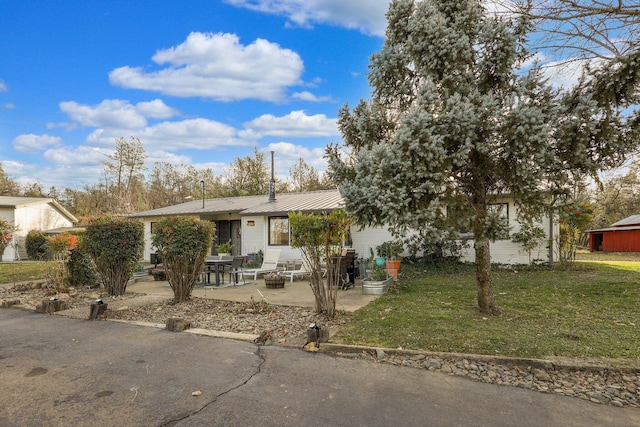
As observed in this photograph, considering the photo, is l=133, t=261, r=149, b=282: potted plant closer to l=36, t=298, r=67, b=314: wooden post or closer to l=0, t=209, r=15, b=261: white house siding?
l=36, t=298, r=67, b=314: wooden post

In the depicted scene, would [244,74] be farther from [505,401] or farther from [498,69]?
[505,401]

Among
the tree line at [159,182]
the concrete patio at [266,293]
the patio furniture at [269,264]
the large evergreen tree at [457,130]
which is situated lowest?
the concrete patio at [266,293]

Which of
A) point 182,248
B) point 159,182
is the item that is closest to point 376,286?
point 182,248

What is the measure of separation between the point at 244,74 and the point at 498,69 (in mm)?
8402

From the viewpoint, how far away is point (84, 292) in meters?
9.12

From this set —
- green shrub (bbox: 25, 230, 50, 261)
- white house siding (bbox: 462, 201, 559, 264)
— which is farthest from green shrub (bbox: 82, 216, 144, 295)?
green shrub (bbox: 25, 230, 50, 261)

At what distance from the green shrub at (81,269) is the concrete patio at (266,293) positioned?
107cm

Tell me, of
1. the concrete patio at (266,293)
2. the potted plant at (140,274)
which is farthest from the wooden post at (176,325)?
the potted plant at (140,274)

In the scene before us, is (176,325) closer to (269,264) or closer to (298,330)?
(298,330)

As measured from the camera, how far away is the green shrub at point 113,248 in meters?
8.23

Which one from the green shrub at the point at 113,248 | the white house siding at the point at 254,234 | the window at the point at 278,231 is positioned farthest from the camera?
the white house siding at the point at 254,234

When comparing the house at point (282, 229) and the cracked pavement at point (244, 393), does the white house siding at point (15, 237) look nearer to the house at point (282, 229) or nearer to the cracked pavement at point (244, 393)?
the house at point (282, 229)

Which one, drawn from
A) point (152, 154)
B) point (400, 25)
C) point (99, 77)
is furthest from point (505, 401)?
point (152, 154)

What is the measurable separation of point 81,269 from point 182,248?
4760 millimetres
